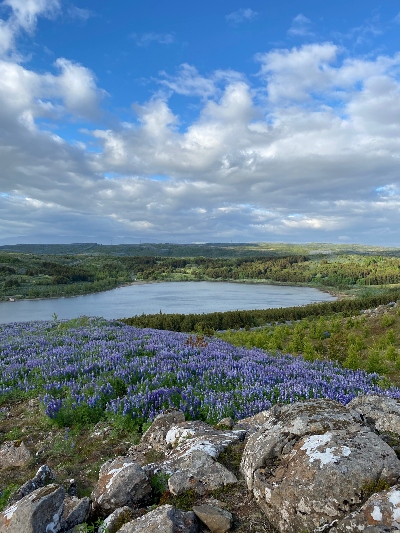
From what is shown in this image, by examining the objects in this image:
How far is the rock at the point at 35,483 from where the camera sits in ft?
12.1

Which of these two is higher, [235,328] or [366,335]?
[366,335]

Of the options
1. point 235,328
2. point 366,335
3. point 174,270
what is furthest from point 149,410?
point 174,270

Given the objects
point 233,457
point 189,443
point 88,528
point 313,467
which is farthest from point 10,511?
point 313,467

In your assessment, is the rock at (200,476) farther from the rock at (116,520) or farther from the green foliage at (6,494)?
the green foliage at (6,494)

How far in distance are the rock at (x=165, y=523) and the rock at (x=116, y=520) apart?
23 cm

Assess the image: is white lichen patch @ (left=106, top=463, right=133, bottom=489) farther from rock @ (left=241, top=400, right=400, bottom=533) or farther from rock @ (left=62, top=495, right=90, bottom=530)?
rock @ (left=241, top=400, right=400, bottom=533)

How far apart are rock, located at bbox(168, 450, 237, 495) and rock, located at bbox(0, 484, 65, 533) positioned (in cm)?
105

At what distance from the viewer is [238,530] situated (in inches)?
115

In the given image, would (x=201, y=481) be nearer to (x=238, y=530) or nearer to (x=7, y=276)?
(x=238, y=530)

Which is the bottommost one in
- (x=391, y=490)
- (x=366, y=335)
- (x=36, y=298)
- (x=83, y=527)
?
(x=36, y=298)

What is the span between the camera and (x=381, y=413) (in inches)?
173

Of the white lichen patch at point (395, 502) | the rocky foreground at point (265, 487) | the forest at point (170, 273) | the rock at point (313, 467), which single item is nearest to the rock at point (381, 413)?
the rocky foreground at point (265, 487)

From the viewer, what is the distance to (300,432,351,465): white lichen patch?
9.99ft

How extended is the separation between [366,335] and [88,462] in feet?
83.4
